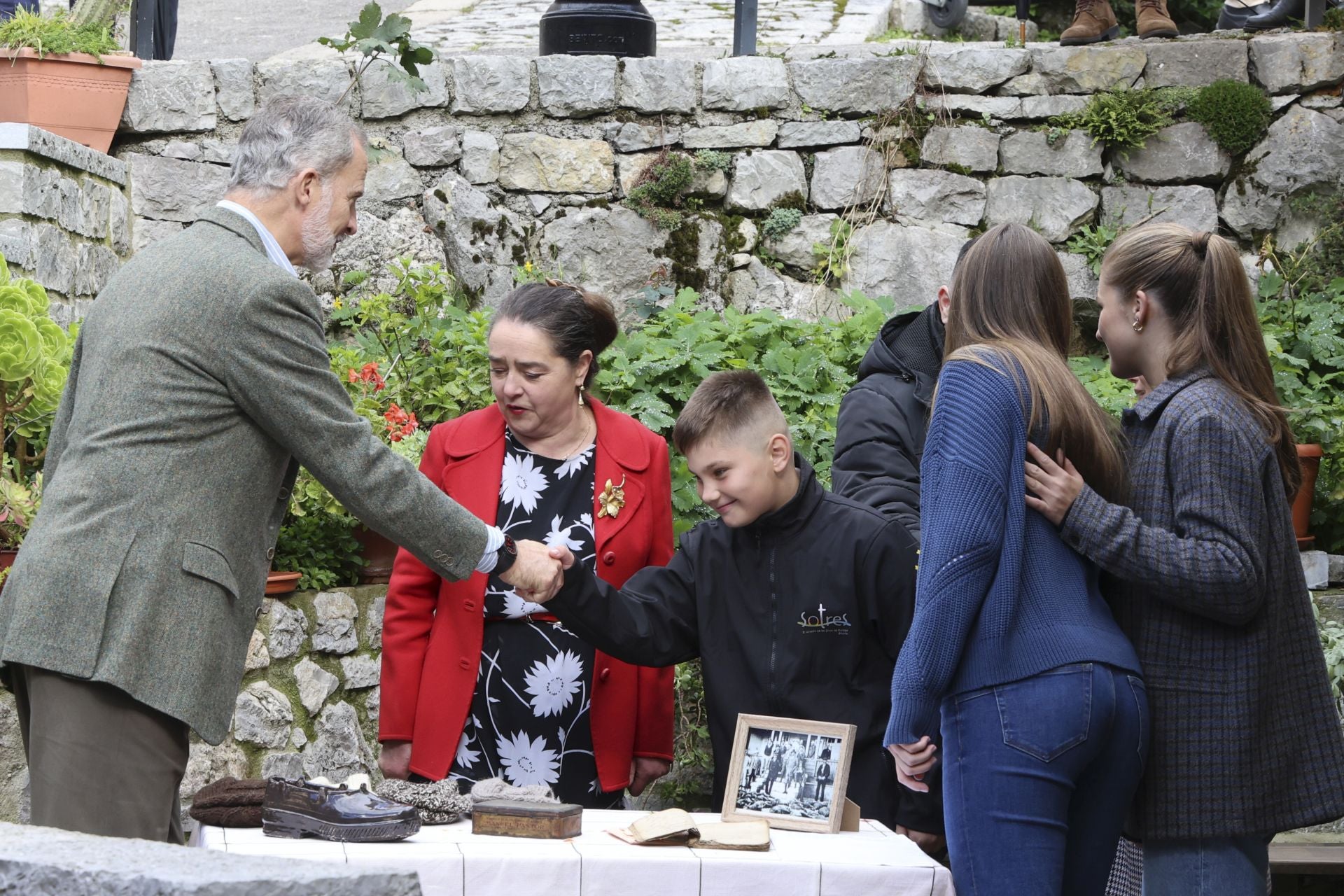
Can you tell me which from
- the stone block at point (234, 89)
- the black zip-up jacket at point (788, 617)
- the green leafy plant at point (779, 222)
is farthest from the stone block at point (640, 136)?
the black zip-up jacket at point (788, 617)

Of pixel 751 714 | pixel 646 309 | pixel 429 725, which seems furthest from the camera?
pixel 646 309

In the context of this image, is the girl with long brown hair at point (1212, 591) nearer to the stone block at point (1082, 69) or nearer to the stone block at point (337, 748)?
the stone block at point (337, 748)

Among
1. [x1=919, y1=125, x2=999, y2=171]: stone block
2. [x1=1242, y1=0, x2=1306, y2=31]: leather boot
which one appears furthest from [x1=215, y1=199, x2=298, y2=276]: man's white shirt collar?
[x1=1242, y1=0, x2=1306, y2=31]: leather boot

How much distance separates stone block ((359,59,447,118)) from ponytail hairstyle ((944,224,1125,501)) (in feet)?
13.6

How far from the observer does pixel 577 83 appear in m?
6.01

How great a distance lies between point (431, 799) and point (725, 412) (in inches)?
37.9

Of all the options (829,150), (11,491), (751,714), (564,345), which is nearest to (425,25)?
(829,150)

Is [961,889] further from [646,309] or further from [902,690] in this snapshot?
[646,309]

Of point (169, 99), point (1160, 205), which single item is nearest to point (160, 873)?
point (169, 99)

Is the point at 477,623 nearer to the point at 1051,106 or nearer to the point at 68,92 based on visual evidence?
the point at 68,92

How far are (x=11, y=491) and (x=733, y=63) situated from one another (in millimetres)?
3671

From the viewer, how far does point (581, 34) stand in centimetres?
607

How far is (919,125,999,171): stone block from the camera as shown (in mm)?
5988

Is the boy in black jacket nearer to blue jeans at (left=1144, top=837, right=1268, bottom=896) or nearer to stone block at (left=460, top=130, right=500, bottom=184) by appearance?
blue jeans at (left=1144, top=837, right=1268, bottom=896)
